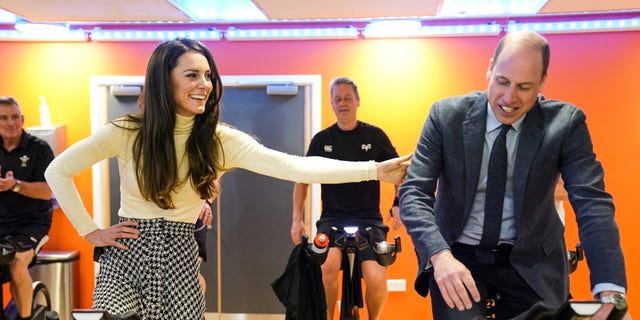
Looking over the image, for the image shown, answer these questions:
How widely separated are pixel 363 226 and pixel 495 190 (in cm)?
219

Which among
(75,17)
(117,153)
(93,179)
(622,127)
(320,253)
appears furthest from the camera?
(93,179)

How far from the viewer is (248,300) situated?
18.4 feet

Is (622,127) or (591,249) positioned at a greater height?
(622,127)

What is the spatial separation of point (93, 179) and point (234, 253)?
1393 mm

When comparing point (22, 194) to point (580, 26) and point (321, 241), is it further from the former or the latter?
A: point (580, 26)

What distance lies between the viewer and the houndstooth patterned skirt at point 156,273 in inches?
99.8

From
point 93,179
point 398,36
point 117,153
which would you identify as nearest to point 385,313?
point 398,36

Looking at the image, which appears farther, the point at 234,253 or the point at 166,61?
the point at 234,253

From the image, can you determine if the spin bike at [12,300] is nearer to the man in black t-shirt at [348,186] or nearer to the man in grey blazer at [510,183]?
the man in black t-shirt at [348,186]

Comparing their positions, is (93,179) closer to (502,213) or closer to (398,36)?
(398,36)

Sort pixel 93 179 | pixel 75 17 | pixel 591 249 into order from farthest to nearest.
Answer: pixel 93 179 < pixel 75 17 < pixel 591 249

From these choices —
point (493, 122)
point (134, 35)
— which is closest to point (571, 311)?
point (493, 122)

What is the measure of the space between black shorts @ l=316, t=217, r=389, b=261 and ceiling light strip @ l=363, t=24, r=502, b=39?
1.70 metres

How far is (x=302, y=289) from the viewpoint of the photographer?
4.04 meters
